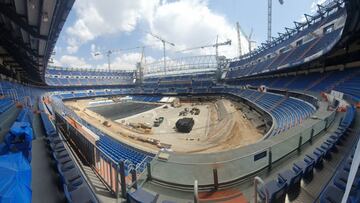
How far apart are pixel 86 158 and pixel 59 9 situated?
496cm

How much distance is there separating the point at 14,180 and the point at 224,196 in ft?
13.8

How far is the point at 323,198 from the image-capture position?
12.5ft

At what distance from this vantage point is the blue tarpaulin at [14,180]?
2221 millimetres

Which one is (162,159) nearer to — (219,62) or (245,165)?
(245,165)

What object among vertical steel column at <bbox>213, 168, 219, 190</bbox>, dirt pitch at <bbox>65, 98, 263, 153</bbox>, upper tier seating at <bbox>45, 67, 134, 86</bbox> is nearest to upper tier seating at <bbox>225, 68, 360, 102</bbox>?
dirt pitch at <bbox>65, 98, 263, 153</bbox>

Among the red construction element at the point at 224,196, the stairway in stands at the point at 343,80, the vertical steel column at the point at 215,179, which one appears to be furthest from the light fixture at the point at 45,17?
the stairway in stands at the point at 343,80

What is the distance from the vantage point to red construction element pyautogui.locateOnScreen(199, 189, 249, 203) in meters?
4.71

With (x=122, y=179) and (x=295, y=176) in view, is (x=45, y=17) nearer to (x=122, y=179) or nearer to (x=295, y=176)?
(x=122, y=179)

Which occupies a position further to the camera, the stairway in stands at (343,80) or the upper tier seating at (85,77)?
the upper tier seating at (85,77)

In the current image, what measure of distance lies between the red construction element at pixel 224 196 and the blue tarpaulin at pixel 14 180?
363cm

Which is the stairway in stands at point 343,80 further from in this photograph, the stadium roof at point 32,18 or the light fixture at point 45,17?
the light fixture at point 45,17

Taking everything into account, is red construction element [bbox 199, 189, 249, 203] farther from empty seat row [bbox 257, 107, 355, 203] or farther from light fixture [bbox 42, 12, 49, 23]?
light fixture [bbox 42, 12, 49, 23]

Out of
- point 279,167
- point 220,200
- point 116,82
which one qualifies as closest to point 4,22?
point 220,200

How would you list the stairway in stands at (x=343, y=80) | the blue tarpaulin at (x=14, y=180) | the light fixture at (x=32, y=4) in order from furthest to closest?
the stairway in stands at (x=343, y=80), the light fixture at (x=32, y=4), the blue tarpaulin at (x=14, y=180)
